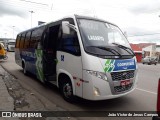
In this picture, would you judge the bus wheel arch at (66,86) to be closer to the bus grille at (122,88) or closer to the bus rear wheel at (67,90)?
the bus rear wheel at (67,90)

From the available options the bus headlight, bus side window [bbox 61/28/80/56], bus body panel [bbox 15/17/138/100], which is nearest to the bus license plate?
bus body panel [bbox 15/17/138/100]

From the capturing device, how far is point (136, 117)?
5285 millimetres

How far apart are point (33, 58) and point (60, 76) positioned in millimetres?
3304

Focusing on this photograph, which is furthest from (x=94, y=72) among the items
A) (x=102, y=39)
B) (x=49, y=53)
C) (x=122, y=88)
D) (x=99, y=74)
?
(x=49, y=53)

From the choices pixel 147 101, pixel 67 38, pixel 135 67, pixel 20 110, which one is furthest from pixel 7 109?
pixel 147 101

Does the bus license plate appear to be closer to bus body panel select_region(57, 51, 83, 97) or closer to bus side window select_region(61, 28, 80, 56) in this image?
bus body panel select_region(57, 51, 83, 97)

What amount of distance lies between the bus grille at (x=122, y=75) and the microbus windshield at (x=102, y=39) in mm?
545

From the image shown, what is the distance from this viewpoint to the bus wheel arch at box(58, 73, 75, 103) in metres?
6.18

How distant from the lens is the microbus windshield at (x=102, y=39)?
220 inches

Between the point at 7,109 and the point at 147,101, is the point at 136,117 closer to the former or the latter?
the point at 147,101

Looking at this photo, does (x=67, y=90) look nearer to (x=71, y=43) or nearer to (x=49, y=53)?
(x=71, y=43)

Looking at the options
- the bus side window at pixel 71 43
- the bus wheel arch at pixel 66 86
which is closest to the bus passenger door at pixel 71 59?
the bus side window at pixel 71 43

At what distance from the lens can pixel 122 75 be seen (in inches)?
221

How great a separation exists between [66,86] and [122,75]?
71.9 inches
